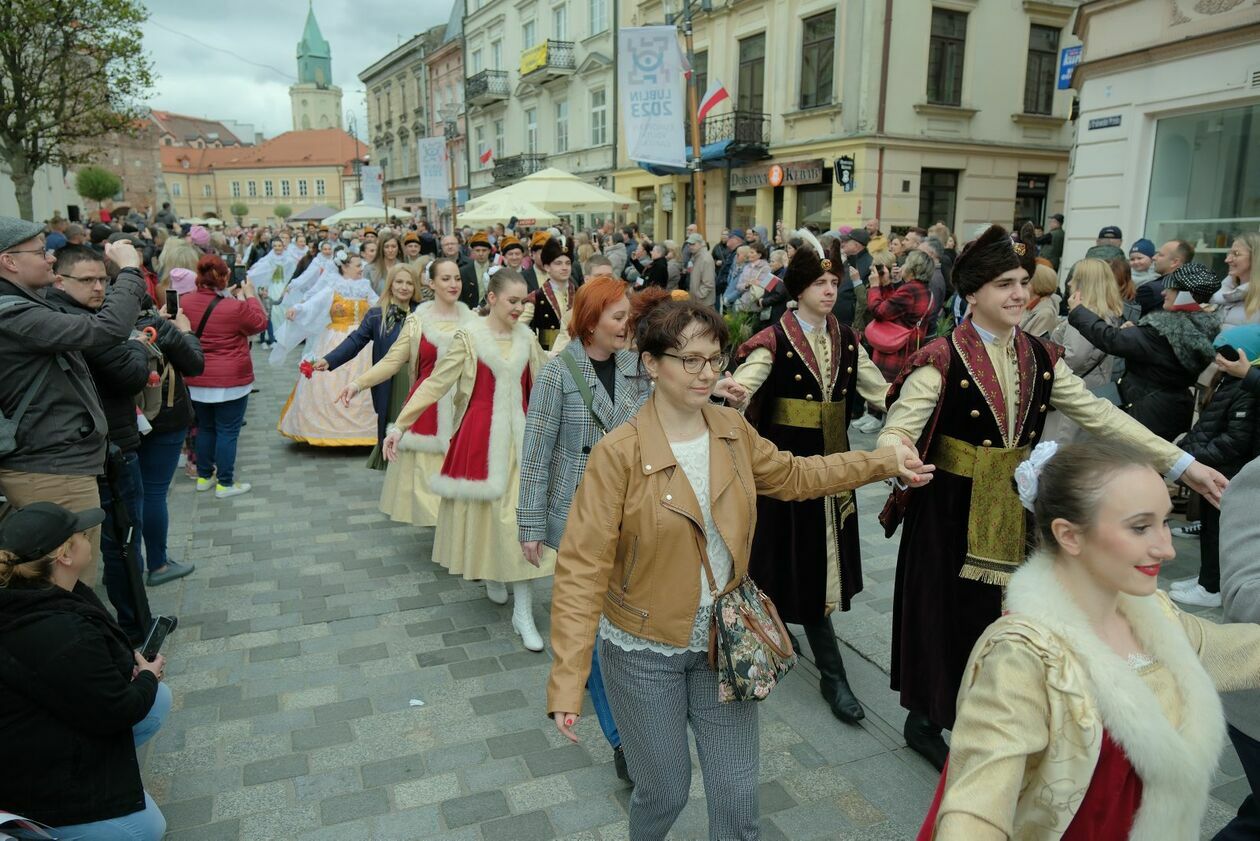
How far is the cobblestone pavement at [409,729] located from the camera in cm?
314

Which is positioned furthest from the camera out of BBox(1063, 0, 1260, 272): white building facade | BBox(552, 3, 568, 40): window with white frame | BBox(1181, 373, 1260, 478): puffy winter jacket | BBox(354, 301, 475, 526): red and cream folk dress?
BBox(552, 3, 568, 40): window with white frame

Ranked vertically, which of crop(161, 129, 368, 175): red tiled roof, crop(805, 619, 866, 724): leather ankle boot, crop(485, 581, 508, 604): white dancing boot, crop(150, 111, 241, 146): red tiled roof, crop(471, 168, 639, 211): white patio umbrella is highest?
crop(150, 111, 241, 146): red tiled roof

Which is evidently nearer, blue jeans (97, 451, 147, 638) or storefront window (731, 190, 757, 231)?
blue jeans (97, 451, 147, 638)

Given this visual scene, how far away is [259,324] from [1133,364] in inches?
242

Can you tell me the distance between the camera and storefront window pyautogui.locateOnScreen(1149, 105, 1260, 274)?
9953 mm

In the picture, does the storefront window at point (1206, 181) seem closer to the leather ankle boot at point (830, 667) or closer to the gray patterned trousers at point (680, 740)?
the leather ankle boot at point (830, 667)

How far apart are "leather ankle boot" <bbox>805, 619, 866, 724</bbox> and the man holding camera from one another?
323 centimetres

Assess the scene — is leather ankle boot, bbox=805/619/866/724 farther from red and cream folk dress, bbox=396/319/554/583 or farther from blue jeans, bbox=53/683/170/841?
blue jeans, bbox=53/683/170/841

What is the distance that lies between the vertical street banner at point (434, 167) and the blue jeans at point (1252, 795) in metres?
18.3

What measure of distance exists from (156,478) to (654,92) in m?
7.43

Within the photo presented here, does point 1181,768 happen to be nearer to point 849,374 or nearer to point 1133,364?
point 849,374

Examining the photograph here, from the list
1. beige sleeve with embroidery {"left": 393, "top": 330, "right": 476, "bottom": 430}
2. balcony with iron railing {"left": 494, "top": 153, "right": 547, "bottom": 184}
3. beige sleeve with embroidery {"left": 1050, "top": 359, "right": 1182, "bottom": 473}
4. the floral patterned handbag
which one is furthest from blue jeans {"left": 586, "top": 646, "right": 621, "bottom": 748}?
balcony with iron railing {"left": 494, "top": 153, "right": 547, "bottom": 184}

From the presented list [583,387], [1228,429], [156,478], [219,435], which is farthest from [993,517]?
[219,435]

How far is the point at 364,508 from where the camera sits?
271 inches
